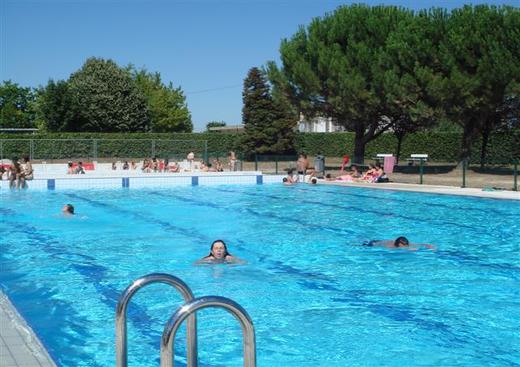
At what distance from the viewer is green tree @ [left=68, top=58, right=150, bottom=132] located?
5697 cm

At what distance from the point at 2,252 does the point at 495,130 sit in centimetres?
3022

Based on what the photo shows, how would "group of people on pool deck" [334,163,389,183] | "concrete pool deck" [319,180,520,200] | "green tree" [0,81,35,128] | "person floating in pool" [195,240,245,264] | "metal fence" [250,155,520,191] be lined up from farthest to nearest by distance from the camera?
"green tree" [0,81,35,128], "group of people on pool deck" [334,163,389,183], "metal fence" [250,155,520,191], "concrete pool deck" [319,180,520,200], "person floating in pool" [195,240,245,264]

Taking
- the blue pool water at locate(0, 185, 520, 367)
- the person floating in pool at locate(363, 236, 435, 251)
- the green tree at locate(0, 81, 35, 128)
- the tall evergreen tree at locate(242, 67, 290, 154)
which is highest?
the green tree at locate(0, 81, 35, 128)

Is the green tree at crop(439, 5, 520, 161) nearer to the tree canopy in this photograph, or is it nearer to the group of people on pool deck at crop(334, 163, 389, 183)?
the tree canopy

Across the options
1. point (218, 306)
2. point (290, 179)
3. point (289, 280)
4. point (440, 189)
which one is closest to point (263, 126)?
point (290, 179)

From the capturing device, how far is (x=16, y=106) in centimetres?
10300

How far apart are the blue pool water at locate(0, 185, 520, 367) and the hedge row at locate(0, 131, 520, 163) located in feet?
62.4

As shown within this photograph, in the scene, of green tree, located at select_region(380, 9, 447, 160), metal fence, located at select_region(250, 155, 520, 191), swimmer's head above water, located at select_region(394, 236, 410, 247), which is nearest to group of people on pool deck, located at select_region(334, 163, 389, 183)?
metal fence, located at select_region(250, 155, 520, 191)

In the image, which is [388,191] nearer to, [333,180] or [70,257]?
[333,180]

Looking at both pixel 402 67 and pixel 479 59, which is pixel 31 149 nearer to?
pixel 402 67

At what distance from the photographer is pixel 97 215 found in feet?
61.1

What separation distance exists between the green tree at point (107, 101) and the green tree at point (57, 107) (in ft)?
3.28

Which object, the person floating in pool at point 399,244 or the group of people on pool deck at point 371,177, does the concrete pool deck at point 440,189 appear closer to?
the group of people on pool deck at point 371,177

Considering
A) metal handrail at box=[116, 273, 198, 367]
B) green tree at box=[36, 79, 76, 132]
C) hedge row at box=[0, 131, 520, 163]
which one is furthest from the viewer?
green tree at box=[36, 79, 76, 132]
